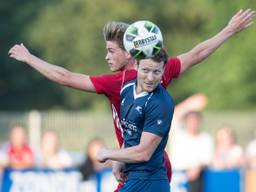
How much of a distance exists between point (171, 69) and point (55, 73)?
1.08 m

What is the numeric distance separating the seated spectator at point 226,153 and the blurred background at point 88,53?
1230 cm

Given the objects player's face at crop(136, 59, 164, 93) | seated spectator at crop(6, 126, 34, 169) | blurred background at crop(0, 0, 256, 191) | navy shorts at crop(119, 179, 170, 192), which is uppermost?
blurred background at crop(0, 0, 256, 191)

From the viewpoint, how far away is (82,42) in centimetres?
4178

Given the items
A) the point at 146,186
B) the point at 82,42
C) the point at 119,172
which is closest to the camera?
the point at 146,186

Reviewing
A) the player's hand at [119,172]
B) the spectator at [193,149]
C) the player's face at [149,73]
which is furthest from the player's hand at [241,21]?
the spectator at [193,149]

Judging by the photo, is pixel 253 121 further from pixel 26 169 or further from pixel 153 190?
pixel 153 190

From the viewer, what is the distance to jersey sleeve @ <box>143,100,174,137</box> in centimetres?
963

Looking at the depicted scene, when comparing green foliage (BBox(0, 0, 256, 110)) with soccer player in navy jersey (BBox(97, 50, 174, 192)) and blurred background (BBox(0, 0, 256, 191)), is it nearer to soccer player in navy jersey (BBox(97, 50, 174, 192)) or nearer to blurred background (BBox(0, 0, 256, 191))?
blurred background (BBox(0, 0, 256, 191))

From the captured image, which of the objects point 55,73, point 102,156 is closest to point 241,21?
point 55,73

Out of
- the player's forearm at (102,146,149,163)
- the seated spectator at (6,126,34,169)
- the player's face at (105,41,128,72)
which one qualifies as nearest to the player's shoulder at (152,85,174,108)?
the player's forearm at (102,146,149,163)

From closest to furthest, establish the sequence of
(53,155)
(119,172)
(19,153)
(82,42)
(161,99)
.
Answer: (161,99)
(119,172)
(53,155)
(19,153)
(82,42)

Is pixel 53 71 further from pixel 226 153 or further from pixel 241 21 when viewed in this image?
pixel 226 153

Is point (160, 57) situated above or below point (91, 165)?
below

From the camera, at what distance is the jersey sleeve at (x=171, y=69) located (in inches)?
418
